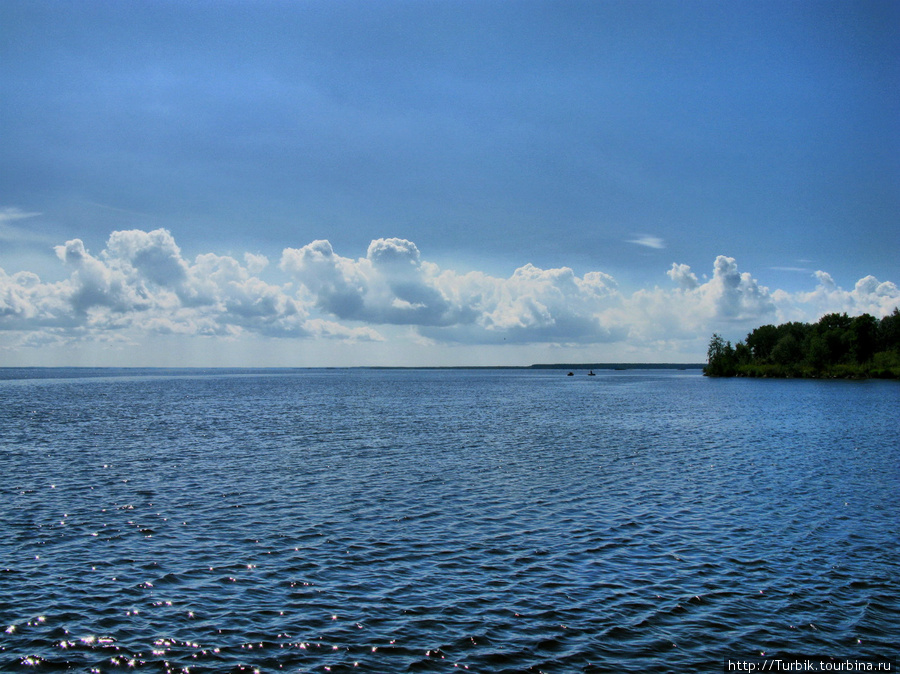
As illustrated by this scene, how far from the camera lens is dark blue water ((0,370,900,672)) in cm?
1531

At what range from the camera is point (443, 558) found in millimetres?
21922

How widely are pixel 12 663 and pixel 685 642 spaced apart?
16.9 metres

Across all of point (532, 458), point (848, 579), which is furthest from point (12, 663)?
point (532, 458)

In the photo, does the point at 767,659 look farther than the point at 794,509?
No

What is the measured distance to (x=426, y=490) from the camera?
1323 inches

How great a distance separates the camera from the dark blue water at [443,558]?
50.2ft

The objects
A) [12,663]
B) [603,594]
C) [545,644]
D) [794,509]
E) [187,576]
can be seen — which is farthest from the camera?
[794,509]

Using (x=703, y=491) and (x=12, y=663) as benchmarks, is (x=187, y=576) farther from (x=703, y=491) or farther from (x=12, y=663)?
(x=703, y=491)

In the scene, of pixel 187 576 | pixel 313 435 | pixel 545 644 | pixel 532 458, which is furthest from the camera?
pixel 313 435

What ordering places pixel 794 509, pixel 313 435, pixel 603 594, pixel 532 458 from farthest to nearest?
pixel 313 435
pixel 532 458
pixel 794 509
pixel 603 594

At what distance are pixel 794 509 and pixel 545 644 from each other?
2021cm

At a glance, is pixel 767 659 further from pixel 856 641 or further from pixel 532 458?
pixel 532 458

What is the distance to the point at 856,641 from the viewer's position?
15648mm

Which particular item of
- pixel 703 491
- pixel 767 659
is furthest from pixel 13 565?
pixel 703 491
